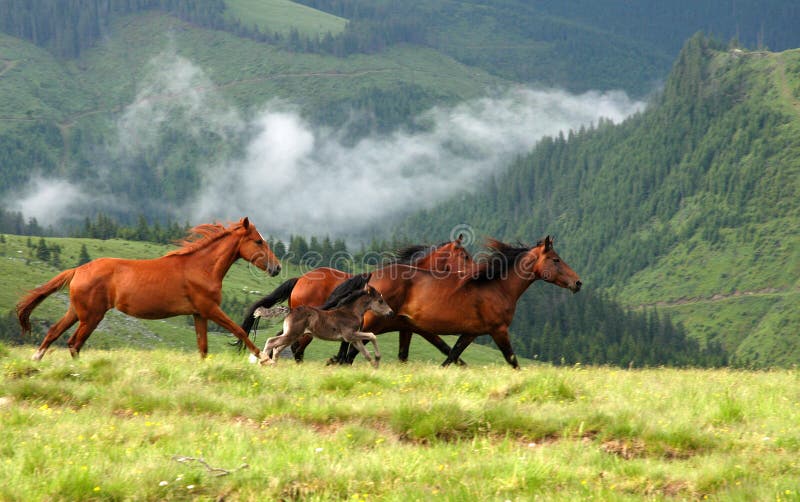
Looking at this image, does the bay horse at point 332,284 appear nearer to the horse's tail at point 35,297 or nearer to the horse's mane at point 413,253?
the horse's mane at point 413,253

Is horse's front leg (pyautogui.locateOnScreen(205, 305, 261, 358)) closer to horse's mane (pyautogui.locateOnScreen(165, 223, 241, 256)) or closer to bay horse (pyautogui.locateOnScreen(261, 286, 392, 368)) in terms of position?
bay horse (pyautogui.locateOnScreen(261, 286, 392, 368))

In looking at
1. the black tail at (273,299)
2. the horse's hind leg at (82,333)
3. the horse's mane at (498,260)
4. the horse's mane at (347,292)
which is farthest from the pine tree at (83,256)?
the horse's hind leg at (82,333)

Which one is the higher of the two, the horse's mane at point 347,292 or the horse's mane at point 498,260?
the horse's mane at point 498,260

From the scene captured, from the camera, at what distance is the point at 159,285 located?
58.8 feet

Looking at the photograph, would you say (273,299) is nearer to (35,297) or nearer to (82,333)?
(82,333)

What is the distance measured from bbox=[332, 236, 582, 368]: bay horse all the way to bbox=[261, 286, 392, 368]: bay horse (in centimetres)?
93

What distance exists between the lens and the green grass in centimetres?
947

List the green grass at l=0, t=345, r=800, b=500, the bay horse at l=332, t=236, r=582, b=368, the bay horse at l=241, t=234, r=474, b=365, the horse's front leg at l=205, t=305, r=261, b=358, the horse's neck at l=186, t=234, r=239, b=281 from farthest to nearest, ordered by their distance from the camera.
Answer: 1. the bay horse at l=241, t=234, r=474, b=365
2. the bay horse at l=332, t=236, r=582, b=368
3. the horse's neck at l=186, t=234, r=239, b=281
4. the horse's front leg at l=205, t=305, r=261, b=358
5. the green grass at l=0, t=345, r=800, b=500

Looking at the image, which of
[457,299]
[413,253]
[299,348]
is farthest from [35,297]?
[413,253]

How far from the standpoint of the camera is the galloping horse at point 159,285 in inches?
688

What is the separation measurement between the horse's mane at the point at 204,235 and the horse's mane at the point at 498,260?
5436 mm

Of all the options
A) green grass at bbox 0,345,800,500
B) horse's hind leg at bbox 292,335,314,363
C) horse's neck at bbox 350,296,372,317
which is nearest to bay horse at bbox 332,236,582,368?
horse's neck at bbox 350,296,372,317

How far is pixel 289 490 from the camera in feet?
31.1

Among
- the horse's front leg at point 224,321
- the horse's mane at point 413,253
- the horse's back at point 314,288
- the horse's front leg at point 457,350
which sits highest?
the horse's mane at point 413,253
